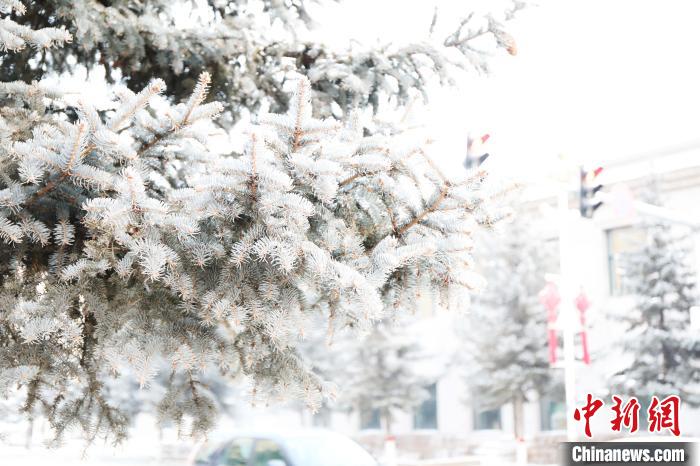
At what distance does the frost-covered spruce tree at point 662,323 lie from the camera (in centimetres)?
1967

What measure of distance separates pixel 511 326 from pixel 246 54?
18419 mm

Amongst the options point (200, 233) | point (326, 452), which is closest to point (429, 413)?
point (326, 452)

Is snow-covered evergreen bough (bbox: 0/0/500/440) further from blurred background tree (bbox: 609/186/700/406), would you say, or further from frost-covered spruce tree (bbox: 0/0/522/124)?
blurred background tree (bbox: 609/186/700/406)

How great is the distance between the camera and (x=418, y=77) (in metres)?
5.00

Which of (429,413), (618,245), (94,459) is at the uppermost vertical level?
(618,245)

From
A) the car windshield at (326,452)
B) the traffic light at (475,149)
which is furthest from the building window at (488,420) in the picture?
the traffic light at (475,149)

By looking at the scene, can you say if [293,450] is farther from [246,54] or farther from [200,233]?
[200,233]

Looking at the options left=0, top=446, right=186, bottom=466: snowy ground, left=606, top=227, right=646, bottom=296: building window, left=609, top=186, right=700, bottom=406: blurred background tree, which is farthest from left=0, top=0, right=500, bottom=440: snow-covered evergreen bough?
left=0, top=446, right=186, bottom=466: snowy ground

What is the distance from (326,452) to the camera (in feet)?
33.8

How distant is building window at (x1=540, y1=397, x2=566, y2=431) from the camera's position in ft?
79.4

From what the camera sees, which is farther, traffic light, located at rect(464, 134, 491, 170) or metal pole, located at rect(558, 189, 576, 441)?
metal pole, located at rect(558, 189, 576, 441)

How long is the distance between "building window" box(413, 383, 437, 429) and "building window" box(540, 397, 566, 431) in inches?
186

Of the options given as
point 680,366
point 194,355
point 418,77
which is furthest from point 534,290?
point 194,355

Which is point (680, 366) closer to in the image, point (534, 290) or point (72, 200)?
point (534, 290)
